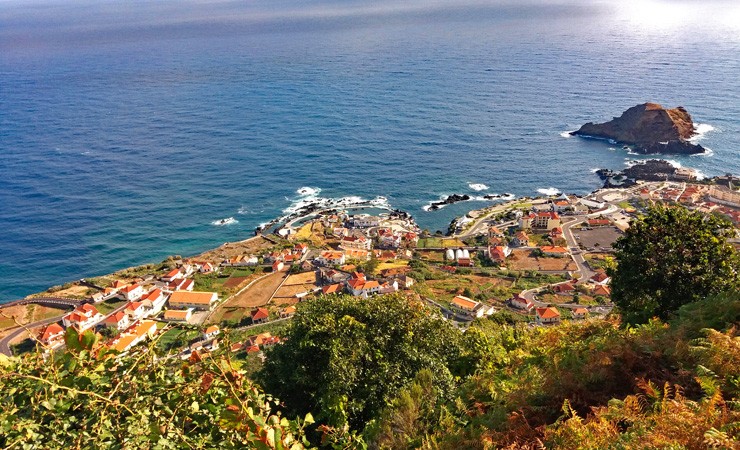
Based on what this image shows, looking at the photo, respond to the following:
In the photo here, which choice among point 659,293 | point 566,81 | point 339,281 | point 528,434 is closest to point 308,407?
point 528,434

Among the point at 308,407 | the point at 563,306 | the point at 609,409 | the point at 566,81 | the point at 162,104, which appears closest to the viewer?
the point at 609,409

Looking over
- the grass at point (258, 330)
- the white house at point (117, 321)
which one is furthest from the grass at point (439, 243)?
the white house at point (117, 321)

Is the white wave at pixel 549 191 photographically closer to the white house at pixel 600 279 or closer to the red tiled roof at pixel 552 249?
the red tiled roof at pixel 552 249

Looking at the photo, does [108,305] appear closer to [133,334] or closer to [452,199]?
[133,334]

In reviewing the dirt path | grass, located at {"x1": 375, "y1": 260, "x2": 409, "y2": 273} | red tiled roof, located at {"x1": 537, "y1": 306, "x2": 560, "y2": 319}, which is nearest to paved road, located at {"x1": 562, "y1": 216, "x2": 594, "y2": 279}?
red tiled roof, located at {"x1": 537, "y1": 306, "x2": 560, "y2": 319}

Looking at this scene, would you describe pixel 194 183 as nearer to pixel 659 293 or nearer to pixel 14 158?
pixel 14 158

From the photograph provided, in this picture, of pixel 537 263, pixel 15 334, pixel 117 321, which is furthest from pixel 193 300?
pixel 537 263
